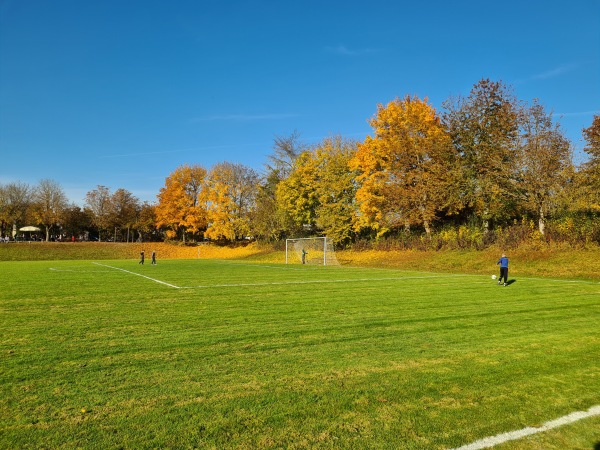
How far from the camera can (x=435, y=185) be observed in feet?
102

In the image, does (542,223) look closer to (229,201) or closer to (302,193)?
(302,193)

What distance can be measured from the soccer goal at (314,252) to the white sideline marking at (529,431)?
30731mm

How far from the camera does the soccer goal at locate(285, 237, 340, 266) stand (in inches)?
1415

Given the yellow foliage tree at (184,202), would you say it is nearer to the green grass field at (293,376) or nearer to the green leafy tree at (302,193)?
the green leafy tree at (302,193)

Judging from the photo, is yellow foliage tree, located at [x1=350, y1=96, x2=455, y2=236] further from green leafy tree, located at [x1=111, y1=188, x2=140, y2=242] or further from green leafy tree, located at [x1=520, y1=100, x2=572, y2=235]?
green leafy tree, located at [x1=111, y1=188, x2=140, y2=242]

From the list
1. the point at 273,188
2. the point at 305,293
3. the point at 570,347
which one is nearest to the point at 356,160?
the point at 273,188

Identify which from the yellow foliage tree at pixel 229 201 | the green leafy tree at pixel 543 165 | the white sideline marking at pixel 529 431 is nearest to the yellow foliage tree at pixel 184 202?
the yellow foliage tree at pixel 229 201

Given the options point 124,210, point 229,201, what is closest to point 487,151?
point 229,201

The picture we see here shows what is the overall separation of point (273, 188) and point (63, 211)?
39581 millimetres

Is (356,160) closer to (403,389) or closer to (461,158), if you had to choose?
(461,158)

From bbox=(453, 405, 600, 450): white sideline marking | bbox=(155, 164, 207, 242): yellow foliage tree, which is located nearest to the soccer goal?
bbox=(155, 164, 207, 242): yellow foliage tree

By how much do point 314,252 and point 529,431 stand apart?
3405 cm

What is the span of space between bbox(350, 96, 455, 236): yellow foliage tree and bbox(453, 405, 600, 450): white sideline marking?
91.5ft

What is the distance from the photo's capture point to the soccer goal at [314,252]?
35.9 meters
